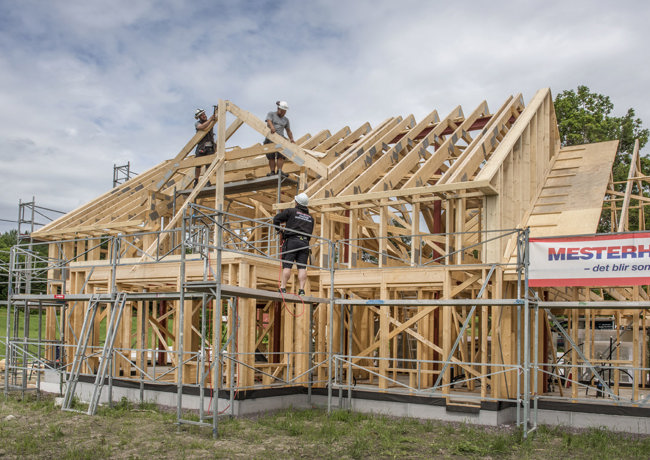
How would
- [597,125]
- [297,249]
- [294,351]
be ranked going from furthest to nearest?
[597,125]
[294,351]
[297,249]

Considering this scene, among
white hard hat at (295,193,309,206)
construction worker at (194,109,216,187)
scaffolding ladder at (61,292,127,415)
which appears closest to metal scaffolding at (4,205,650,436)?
scaffolding ladder at (61,292,127,415)

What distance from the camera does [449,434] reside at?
10664 mm

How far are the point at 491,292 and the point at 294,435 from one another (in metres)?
4.66

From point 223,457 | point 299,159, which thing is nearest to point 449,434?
point 223,457

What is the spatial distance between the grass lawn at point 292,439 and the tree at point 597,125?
758 inches

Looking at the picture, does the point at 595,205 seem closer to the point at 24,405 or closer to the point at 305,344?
the point at 305,344

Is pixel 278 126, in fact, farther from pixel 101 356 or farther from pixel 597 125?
pixel 597 125

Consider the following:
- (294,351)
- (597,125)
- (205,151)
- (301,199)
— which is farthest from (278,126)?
(597,125)

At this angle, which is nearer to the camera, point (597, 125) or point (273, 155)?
point (273, 155)

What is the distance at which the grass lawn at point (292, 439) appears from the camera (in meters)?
9.18

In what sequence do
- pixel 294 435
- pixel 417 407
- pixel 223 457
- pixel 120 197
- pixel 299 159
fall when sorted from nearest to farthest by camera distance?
pixel 223 457 < pixel 294 435 < pixel 417 407 < pixel 299 159 < pixel 120 197

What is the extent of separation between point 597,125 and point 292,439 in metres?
23.0

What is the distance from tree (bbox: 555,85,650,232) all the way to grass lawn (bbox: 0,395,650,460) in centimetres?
1925

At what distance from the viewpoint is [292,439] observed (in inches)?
399
